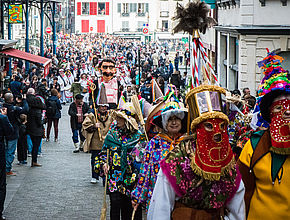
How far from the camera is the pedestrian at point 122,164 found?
740 cm

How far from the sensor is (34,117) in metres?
13.6

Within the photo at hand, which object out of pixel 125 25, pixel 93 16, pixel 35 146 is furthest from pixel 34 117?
pixel 93 16

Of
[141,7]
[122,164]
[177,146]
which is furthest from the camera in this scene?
[141,7]

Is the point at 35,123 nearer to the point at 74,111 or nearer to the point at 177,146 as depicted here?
the point at 74,111

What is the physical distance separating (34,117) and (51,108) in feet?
11.7

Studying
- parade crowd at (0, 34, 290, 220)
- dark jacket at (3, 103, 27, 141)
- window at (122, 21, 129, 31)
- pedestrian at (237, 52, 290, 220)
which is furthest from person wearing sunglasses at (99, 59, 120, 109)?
window at (122, 21, 129, 31)

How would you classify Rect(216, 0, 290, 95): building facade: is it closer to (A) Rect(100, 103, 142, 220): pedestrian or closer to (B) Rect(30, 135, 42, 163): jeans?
(B) Rect(30, 135, 42, 163): jeans

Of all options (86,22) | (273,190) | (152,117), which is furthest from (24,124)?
(86,22)

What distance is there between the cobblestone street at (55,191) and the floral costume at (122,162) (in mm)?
2164

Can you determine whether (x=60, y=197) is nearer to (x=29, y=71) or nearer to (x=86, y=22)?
(x=29, y=71)

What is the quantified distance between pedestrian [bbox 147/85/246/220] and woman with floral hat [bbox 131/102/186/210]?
3.01 feet

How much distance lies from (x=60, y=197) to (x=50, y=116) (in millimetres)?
6726

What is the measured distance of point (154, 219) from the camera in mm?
4793

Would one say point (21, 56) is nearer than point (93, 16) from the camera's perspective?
Yes
